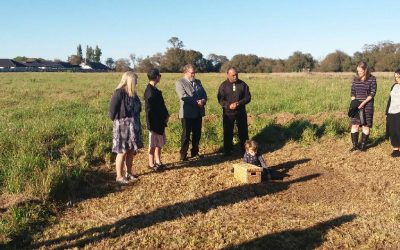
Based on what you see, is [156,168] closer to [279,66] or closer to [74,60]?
[279,66]

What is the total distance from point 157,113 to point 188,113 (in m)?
0.86

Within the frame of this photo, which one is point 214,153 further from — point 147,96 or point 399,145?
point 399,145

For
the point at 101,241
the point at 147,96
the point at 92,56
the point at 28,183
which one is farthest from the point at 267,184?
the point at 92,56

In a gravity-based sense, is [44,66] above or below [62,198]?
above

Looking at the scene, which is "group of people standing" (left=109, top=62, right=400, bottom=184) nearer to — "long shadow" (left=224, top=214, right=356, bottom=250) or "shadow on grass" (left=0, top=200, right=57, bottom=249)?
"shadow on grass" (left=0, top=200, right=57, bottom=249)

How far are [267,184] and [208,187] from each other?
100 cm

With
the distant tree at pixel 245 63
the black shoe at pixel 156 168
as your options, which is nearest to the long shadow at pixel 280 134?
the black shoe at pixel 156 168

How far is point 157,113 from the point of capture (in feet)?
24.7

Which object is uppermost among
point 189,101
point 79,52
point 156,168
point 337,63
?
point 79,52

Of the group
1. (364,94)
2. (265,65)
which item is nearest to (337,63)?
(265,65)

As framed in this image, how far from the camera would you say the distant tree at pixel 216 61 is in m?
84.3

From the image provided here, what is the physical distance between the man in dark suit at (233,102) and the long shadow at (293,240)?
3851mm

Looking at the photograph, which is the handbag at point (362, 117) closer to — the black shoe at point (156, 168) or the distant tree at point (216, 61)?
the black shoe at point (156, 168)

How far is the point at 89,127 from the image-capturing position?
10609mm
